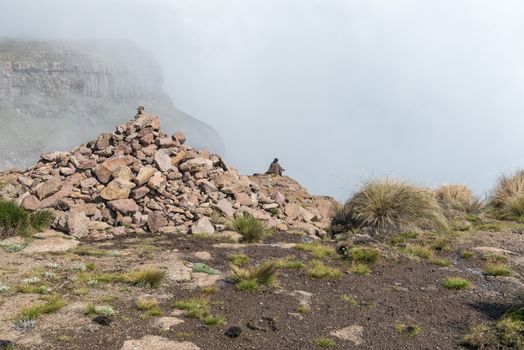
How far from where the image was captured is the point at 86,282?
9477 millimetres

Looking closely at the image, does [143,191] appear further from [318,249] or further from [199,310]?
[199,310]

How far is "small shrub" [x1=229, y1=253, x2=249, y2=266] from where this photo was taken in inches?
456

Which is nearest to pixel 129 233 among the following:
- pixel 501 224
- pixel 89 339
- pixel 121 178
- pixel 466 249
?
pixel 121 178

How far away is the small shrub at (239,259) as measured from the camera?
11594mm

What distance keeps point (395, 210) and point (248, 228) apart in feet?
16.2

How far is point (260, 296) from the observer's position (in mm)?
9180

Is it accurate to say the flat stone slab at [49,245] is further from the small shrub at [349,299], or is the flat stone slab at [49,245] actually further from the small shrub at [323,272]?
the small shrub at [349,299]

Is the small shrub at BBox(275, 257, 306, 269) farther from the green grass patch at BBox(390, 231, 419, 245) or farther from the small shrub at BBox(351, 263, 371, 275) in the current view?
the green grass patch at BBox(390, 231, 419, 245)

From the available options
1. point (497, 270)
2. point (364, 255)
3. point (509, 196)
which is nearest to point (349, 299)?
point (364, 255)

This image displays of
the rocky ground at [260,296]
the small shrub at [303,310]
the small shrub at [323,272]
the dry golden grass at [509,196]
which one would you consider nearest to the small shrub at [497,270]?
the rocky ground at [260,296]

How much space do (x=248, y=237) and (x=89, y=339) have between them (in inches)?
301

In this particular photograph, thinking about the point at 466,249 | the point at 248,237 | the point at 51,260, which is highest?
the point at 466,249

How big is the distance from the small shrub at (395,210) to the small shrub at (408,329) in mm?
7331

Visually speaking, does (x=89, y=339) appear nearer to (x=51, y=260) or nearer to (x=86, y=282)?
(x=86, y=282)
